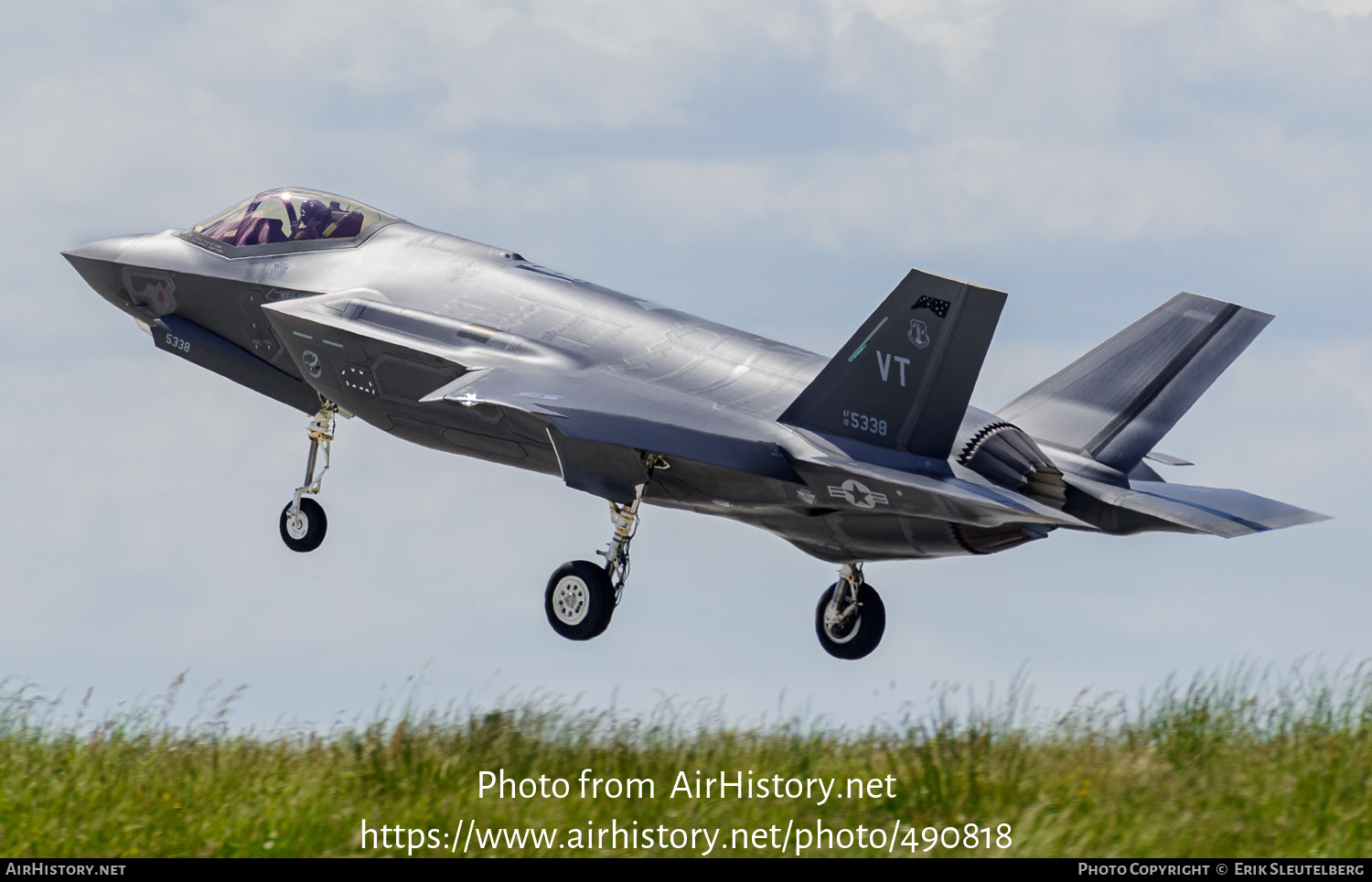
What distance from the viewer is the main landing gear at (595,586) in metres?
13.4

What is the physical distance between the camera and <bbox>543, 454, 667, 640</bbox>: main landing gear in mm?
13445

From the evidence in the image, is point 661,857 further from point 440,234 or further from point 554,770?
point 440,234

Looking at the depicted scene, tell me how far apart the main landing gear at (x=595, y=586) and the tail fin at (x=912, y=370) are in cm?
186

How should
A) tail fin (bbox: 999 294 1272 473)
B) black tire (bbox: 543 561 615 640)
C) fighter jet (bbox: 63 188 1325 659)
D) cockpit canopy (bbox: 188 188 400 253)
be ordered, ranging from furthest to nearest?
1. cockpit canopy (bbox: 188 188 400 253)
2. tail fin (bbox: 999 294 1272 473)
3. black tire (bbox: 543 561 615 640)
4. fighter jet (bbox: 63 188 1325 659)

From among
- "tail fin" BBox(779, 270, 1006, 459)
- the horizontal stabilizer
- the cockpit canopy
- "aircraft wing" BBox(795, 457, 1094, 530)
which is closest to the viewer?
"aircraft wing" BBox(795, 457, 1094, 530)

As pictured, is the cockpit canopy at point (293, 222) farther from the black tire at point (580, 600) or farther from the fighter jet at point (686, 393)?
the black tire at point (580, 600)

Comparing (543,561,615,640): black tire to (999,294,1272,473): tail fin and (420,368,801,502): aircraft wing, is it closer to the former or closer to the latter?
(420,368,801,502): aircraft wing

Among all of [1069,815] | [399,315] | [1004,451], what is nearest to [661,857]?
[1069,815]

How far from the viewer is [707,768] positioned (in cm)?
1038

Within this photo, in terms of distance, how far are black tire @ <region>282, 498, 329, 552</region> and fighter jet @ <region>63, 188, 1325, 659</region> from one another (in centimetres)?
2

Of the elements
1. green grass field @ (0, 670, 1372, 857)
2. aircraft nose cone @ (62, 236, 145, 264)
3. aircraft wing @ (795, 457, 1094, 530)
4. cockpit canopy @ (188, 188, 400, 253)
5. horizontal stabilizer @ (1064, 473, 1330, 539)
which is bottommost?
green grass field @ (0, 670, 1372, 857)

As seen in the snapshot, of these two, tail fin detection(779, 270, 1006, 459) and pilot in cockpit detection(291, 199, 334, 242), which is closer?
tail fin detection(779, 270, 1006, 459)

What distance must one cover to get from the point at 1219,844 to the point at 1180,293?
7982mm

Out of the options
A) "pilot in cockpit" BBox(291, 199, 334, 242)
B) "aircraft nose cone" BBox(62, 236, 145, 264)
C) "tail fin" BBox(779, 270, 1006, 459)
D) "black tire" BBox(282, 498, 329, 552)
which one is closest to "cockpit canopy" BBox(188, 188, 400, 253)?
"pilot in cockpit" BBox(291, 199, 334, 242)
